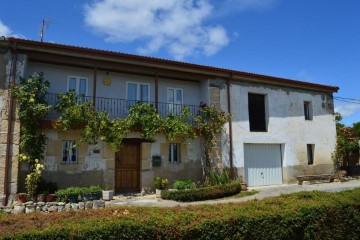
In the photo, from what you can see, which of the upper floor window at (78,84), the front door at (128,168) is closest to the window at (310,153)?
the front door at (128,168)

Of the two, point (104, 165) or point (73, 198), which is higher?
point (104, 165)

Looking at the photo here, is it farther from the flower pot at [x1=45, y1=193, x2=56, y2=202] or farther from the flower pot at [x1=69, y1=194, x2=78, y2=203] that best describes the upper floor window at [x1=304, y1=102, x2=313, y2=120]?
the flower pot at [x1=45, y1=193, x2=56, y2=202]

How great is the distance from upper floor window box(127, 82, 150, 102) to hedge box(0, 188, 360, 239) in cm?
911

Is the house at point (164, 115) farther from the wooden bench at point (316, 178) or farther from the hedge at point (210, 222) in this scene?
the hedge at point (210, 222)

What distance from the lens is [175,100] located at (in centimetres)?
1592

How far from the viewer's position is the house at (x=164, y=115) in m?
12.2

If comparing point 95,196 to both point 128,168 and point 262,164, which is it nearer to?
point 128,168

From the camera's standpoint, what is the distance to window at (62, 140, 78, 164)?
1292cm

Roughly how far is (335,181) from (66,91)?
46.6ft

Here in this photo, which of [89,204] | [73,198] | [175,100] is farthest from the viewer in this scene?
[175,100]

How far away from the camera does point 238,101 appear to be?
54.3 feet

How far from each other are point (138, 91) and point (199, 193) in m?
5.50

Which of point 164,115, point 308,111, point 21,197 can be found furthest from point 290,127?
point 21,197

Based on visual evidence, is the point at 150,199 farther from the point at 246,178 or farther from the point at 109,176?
the point at 246,178
